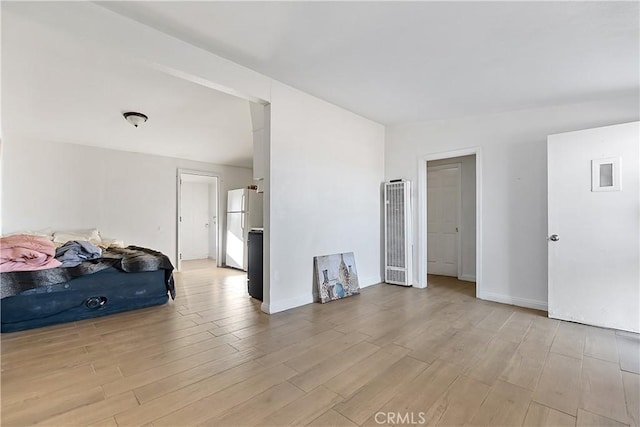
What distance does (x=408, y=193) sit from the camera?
4.55 meters

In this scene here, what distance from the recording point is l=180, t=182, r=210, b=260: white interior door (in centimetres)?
834

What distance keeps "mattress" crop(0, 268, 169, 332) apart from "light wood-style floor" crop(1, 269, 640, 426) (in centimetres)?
17

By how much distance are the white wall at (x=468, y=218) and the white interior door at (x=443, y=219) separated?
0.12 meters

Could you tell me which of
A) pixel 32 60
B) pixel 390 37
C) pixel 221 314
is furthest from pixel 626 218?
pixel 32 60

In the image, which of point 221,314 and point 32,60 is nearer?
point 32,60

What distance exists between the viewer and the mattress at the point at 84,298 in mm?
2768

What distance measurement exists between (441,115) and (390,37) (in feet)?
7.22

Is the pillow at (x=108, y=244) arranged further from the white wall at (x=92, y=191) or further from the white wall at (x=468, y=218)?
the white wall at (x=468, y=218)

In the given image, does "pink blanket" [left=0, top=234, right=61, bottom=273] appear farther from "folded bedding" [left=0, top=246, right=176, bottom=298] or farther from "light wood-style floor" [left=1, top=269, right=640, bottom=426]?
"light wood-style floor" [left=1, top=269, right=640, bottom=426]

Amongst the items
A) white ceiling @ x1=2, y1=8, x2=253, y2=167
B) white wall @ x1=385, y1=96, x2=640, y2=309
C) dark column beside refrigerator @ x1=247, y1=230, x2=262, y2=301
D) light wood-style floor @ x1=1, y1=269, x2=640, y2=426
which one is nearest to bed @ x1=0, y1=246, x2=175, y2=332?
light wood-style floor @ x1=1, y1=269, x2=640, y2=426

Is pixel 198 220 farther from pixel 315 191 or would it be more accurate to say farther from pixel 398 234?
pixel 398 234

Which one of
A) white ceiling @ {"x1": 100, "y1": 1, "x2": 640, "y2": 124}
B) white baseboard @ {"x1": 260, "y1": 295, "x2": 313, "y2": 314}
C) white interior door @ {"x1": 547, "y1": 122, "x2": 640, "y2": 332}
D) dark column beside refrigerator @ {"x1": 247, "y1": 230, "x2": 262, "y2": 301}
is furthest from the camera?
dark column beside refrigerator @ {"x1": 247, "y1": 230, "x2": 262, "y2": 301}

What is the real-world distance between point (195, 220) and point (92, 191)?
3.32 m

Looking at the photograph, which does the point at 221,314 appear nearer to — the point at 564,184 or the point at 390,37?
the point at 390,37
